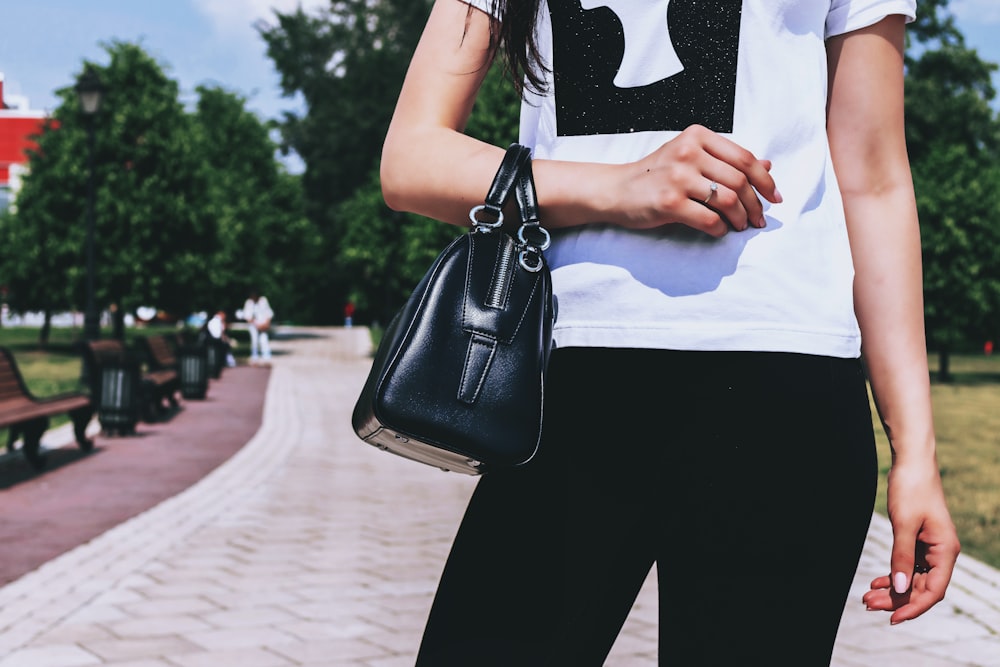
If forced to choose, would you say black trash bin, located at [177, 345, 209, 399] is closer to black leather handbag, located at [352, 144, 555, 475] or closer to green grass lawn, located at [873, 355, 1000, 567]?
green grass lawn, located at [873, 355, 1000, 567]

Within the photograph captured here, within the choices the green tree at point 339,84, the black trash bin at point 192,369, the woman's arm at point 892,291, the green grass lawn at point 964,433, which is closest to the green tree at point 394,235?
the green tree at point 339,84

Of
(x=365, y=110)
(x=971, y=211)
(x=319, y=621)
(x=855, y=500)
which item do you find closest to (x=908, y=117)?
(x=971, y=211)

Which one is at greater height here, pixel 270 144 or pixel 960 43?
pixel 960 43

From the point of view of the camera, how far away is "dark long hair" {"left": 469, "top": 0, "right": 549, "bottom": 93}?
4.42 ft

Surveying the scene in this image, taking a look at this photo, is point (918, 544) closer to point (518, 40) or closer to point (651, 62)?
point (651, 62)

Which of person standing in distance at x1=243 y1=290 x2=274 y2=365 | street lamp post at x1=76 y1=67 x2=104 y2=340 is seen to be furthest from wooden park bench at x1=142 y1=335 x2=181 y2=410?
person standing in distance at x1=243 y1=290 x2=274 y2=365

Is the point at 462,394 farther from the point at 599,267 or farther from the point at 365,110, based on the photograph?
the point at 365,110

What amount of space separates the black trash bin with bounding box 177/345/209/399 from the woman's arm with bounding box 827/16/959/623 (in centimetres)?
1749

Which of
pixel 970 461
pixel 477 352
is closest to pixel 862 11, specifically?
pixel 477 352

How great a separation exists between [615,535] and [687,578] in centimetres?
9

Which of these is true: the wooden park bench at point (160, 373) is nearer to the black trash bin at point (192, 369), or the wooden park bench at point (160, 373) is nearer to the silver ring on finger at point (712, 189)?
the black trash bin at point (192, 369)

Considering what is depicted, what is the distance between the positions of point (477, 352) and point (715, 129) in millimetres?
383

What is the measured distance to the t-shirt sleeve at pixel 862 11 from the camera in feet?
4.45

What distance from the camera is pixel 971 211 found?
2862 centimetres
